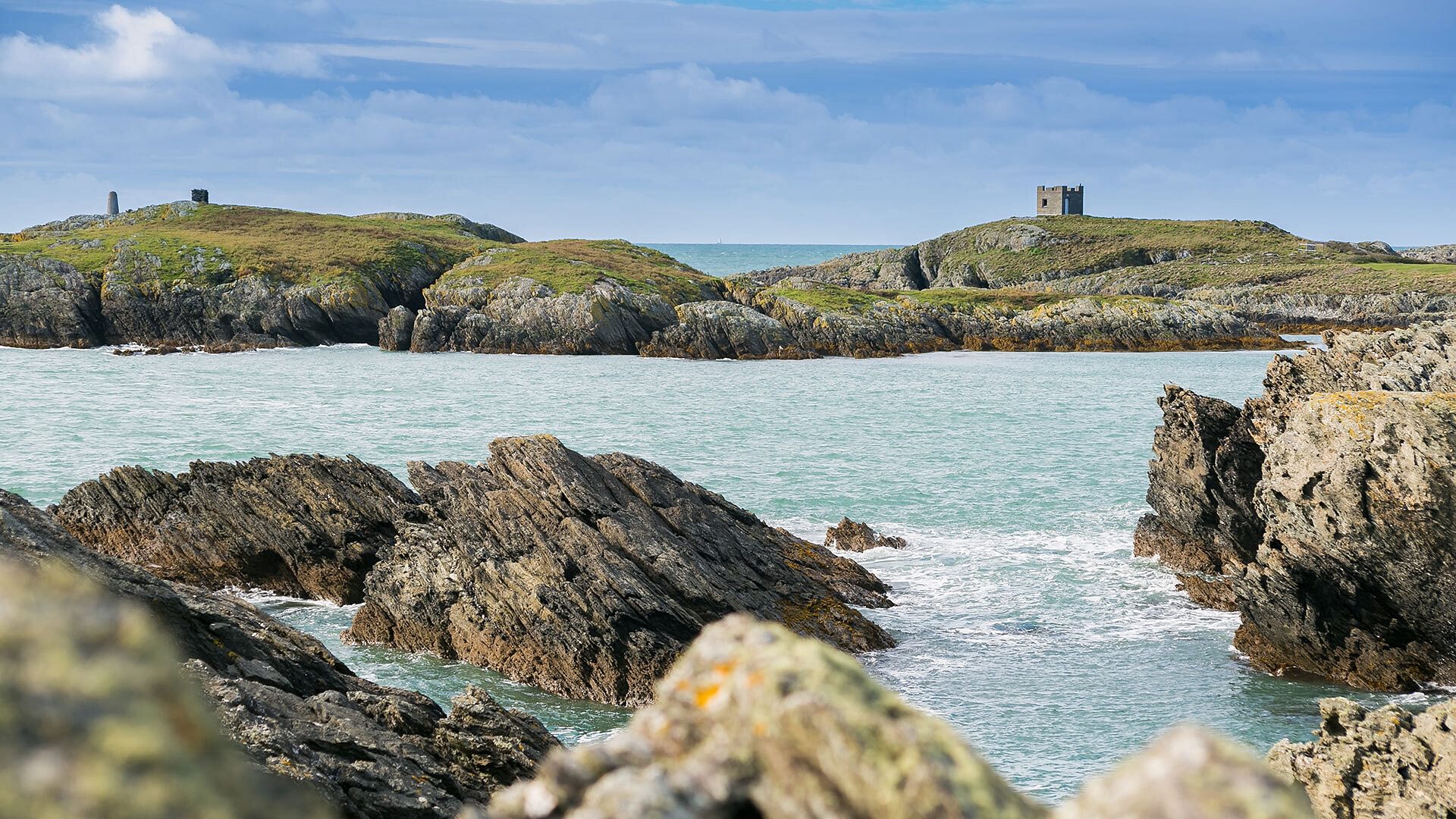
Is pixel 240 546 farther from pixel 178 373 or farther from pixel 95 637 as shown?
pixel 178 373

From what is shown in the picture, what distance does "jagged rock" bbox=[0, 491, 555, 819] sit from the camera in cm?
982

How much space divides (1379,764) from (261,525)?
2412 cm

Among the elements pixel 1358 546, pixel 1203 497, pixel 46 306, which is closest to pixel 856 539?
pixel 1203 497

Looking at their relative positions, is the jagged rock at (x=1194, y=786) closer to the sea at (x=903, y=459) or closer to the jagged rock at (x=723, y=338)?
the sea at (x=903, y=459)

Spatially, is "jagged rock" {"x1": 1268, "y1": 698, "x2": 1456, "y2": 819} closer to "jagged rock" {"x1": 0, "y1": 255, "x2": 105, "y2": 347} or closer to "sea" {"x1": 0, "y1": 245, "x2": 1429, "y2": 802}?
"sea" {"x1": 0, "y1": 245, "x2": 1429, "y2": 802}

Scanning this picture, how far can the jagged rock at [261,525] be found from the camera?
91.7 ft

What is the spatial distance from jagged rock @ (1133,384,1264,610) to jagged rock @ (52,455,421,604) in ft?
65.4

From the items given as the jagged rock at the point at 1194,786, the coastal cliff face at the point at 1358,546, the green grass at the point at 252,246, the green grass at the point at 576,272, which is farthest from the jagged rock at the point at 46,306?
the jagged rock at the point at 1194,786

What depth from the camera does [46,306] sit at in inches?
4225

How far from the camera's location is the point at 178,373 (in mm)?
83312

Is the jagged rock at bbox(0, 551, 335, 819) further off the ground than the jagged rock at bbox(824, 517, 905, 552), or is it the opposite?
the jagged rock at bbox(0, 551, 335, 819)

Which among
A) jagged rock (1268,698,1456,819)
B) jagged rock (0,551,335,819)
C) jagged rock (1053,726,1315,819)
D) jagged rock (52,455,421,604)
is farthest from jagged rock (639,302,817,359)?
jagged rock (0,551,335,819)

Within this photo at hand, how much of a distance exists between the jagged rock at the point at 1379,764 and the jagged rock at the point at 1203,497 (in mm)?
15177

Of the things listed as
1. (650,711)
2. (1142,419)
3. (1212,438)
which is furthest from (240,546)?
(1142,419)
